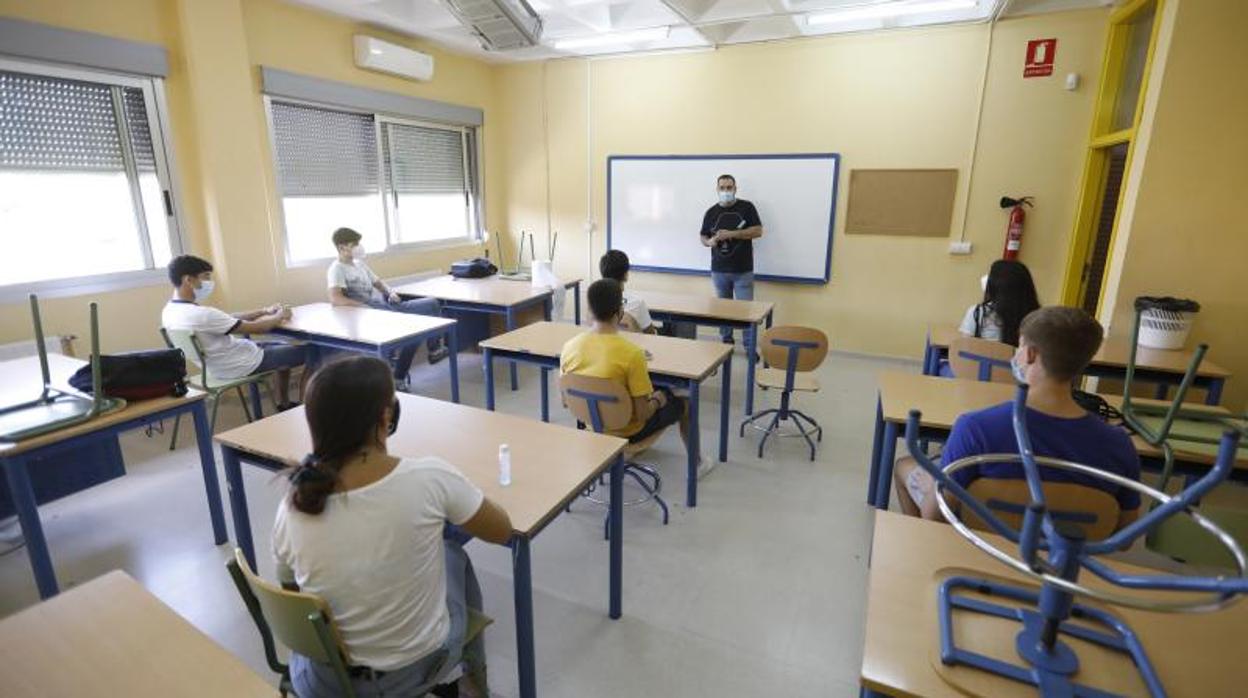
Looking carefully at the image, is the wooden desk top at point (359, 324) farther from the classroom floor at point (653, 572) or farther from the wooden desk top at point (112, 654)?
the wooden desk top at point (112, 654)

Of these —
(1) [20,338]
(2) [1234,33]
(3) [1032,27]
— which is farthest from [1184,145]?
(1) [20,338]

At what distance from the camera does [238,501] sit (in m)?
2.35

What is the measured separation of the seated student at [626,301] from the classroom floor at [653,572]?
2.79ft

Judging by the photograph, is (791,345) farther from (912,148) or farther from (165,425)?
(165,425)

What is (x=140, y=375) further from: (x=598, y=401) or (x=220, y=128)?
(x=220, y=128)

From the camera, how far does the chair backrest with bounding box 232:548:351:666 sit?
117cm

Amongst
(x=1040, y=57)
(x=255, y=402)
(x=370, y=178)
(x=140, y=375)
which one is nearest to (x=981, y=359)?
(x=1040, y=57)

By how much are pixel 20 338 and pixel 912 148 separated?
6.59m

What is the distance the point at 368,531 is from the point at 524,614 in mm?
699

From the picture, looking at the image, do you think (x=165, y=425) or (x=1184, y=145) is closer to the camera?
(x=1184, y=145)

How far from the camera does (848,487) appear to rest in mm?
3281

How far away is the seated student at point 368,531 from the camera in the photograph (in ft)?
3.87

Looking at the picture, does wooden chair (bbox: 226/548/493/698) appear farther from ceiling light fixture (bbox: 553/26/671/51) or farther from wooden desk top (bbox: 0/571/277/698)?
ceiling light fixture (bbox: 553/26/671/51)

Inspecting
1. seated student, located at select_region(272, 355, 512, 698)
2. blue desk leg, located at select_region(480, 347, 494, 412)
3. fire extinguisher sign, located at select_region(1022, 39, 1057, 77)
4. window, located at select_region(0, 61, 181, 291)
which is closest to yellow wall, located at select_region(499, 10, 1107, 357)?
fire extinguisher sign, located at select_region(1022, 39, 1057, 77)
